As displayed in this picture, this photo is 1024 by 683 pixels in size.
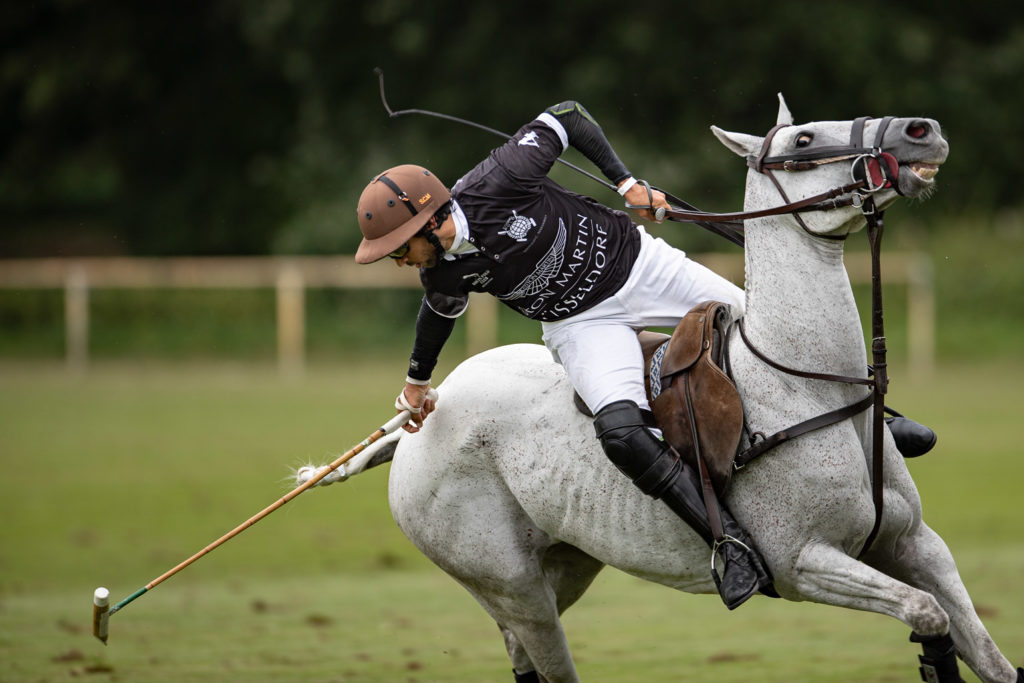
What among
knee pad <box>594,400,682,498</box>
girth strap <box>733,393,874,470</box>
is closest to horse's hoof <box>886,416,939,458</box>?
girth strap <box>733,393,874,470</box>

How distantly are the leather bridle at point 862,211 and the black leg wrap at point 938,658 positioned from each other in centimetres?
Result: 38

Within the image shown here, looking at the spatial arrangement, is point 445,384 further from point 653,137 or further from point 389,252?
point 653,137

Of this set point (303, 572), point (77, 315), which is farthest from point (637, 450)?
point (77, 315)

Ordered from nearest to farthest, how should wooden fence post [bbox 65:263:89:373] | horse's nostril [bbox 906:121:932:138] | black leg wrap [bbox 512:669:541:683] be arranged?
1. horse's nostril [bbox 906:121:932:138]
2. black leg wrap [bbox 512:669:541:683]
3. wooden fence post [bbox 65:263:89:373]

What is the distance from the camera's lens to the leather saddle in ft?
14.1

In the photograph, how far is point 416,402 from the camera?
4.97 meters

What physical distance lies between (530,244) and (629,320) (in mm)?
499

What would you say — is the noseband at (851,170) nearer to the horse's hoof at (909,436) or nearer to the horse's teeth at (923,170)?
the horse's teeth at (923,170)

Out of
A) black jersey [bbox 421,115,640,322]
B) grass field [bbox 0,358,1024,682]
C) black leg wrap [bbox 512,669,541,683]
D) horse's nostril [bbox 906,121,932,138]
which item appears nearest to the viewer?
horse's nostril [bbox 906,121,932,138]

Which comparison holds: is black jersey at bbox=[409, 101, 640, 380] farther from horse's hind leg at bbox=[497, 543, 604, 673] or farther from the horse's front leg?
the horse's front leg

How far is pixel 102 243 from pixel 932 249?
64.1 feet

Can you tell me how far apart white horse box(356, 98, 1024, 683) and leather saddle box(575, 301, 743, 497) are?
73 millimetres

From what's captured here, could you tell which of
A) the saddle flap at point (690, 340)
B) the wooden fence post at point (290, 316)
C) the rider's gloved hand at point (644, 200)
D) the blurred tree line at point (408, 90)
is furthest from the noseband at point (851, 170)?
the wooden fence post at point (290, 316)

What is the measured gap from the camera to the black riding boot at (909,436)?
184 inches
